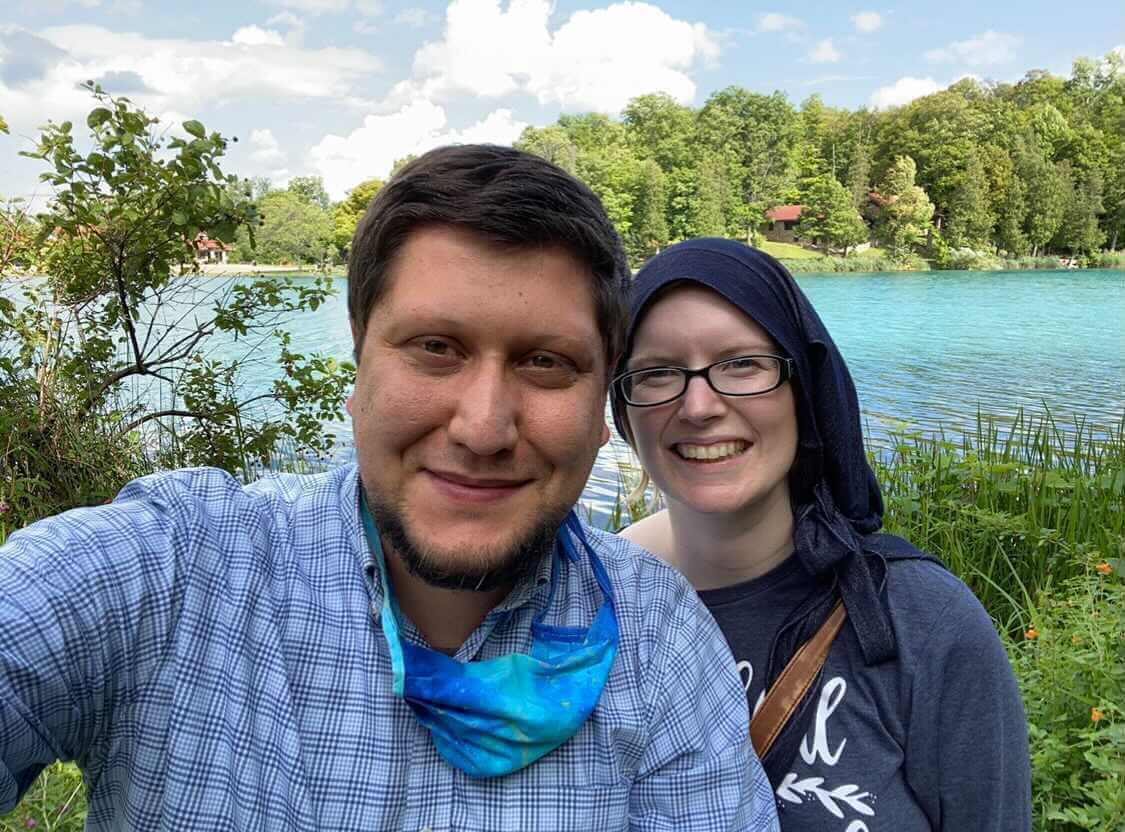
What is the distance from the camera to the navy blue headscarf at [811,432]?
1820 millimetres

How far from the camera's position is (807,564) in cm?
187

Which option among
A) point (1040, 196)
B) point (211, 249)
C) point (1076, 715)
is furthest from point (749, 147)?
point (1076, 715)

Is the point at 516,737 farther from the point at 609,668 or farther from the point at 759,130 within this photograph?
the point at 759,130

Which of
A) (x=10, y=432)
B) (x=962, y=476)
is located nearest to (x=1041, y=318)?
(x=962, y=476)

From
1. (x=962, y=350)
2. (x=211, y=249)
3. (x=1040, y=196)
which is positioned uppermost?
(x=1040, y=196)

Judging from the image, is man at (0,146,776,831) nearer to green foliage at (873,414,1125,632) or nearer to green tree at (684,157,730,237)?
green foliage at (873,414,1125,632)

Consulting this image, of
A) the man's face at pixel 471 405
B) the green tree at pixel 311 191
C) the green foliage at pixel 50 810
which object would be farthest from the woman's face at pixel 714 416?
the green tree at pixel 311 191

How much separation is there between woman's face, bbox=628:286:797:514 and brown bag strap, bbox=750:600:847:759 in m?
0.32

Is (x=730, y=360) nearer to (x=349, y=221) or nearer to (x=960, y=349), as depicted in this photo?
(x=349, y=221)

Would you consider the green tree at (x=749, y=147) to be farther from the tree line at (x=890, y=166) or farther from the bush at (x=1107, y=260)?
the bush at (x=1107, y=260)

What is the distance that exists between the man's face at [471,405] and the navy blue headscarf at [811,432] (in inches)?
25.8

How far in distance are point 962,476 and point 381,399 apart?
4.38m

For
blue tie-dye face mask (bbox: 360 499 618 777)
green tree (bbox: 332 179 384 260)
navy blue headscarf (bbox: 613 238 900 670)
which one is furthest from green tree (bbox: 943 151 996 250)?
blue tie-dye face mask (bbox: 360 499 618 777)

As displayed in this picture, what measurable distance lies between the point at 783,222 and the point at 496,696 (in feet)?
237
